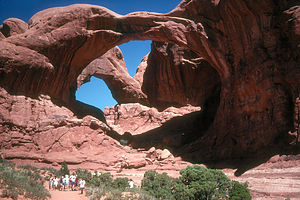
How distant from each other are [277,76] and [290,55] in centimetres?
138

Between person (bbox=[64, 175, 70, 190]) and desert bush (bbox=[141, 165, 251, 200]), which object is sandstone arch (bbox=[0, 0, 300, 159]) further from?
person (bbox=[64, 175, 70, 190])

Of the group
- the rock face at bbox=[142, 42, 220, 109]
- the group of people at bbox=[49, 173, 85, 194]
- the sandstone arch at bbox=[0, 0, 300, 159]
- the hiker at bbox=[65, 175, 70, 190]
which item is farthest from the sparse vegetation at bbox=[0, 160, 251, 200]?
the rock face at bbox=[142, 42, 220, 109]

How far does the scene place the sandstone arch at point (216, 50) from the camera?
14.9 metres

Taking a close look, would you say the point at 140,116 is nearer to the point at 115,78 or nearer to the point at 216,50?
the point at 115,78

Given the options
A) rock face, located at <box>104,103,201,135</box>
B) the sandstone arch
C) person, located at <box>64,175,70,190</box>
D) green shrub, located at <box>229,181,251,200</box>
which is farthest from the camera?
rock face, located at <box>104,103,201,135</box>

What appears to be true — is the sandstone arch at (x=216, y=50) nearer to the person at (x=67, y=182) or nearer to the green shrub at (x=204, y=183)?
the green shrub at (x=204, y=183)

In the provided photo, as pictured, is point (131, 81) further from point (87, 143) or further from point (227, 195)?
point (227, 195)

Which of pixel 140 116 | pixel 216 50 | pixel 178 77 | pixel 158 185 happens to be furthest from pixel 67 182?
pixel 178 77

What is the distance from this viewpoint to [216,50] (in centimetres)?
1836

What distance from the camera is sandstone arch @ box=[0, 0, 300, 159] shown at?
48.8ft

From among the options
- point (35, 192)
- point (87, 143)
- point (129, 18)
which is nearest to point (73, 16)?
point (129, 18)

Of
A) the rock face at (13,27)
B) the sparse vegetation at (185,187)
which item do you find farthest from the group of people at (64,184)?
the rock face at (13,27)

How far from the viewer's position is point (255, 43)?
53.3 feet

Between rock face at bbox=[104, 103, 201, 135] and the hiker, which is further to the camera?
rock face at bbox=[104, 103, 201, 135]
